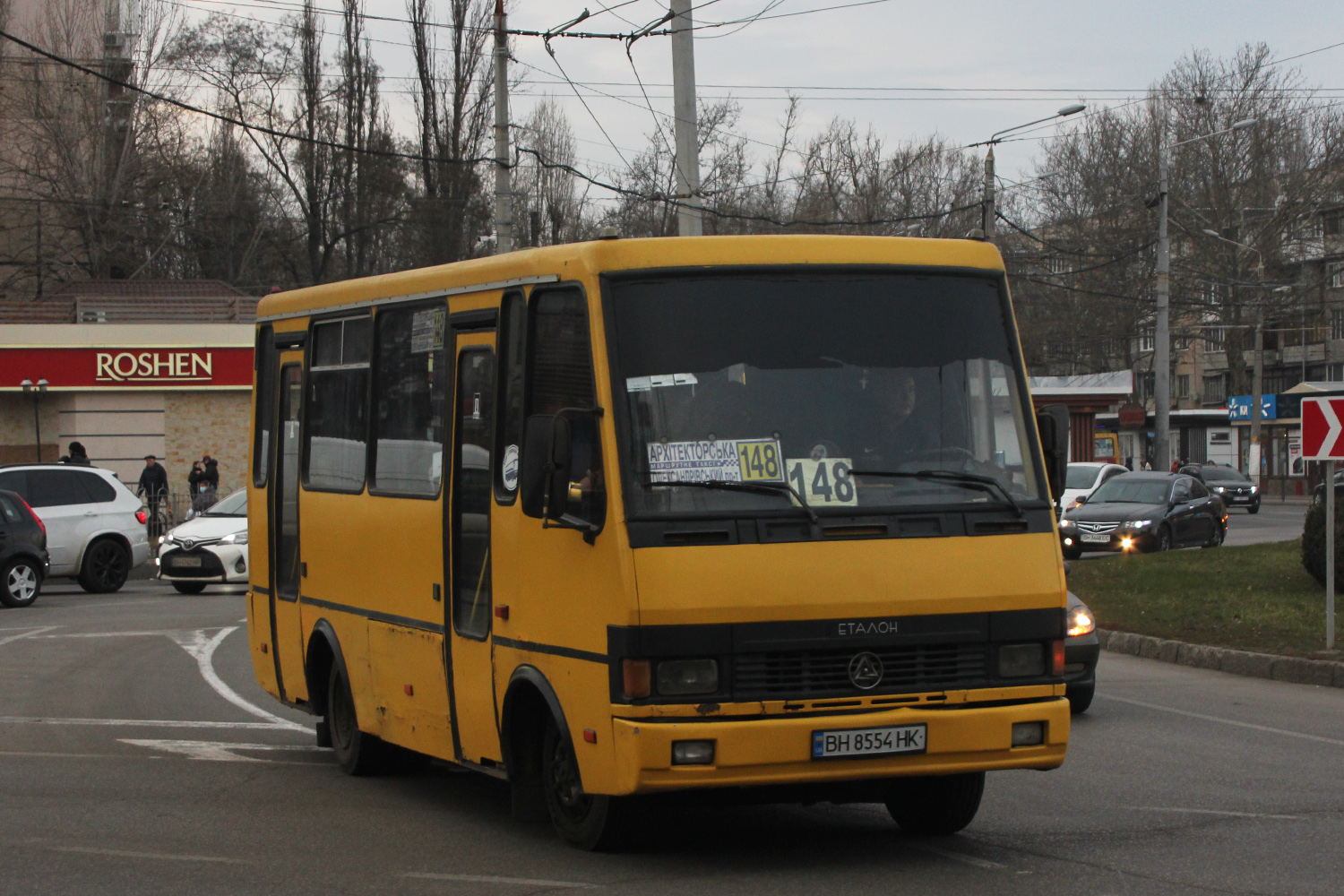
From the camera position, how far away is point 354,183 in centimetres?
5291

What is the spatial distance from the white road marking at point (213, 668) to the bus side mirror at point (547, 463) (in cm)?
547

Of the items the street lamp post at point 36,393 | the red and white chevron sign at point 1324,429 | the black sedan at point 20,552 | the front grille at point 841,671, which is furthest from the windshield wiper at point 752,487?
the street lamp post at point 36,393

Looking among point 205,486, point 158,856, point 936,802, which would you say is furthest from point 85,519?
point 936,802

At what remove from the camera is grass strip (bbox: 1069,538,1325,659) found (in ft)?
53.2

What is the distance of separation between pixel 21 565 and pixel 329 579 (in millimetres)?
14762

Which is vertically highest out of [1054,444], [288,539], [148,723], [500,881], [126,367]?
[126,367]

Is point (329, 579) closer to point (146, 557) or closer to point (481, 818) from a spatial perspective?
point (481, 818)

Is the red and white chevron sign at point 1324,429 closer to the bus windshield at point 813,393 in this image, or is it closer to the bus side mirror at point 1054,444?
the bus side mirror at point 1054,444

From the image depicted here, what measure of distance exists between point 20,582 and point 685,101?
446 inches

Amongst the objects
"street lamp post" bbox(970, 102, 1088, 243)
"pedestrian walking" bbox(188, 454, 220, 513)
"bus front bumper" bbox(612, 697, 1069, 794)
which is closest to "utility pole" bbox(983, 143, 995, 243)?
"street lamp post" bbox(970, 102, 1088, 243)

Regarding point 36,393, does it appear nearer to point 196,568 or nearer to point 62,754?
point 196,568

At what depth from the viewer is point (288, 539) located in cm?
1030

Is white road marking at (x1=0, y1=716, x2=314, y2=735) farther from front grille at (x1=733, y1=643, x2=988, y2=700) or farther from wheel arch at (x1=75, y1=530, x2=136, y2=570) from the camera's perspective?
wheel arch at (x1=75, y1=530, x2=136, y2=570)

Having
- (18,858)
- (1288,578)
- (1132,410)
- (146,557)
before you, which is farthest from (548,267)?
(1132,410)
